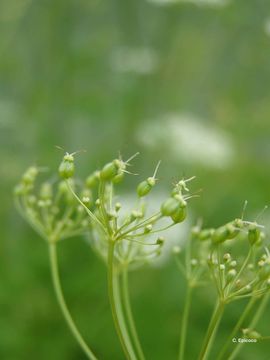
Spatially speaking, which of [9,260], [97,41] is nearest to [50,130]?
[97,41]

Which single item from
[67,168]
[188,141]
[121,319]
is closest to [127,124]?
[188,141]

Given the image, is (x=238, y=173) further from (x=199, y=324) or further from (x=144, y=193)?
(x=144, y=193)

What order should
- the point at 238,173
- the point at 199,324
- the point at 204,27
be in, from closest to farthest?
the point at 199,324
the point at 238,173
the point at 204,27

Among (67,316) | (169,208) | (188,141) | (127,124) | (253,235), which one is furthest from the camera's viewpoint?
(127,124)

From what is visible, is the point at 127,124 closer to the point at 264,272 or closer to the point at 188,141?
the point at 188,141

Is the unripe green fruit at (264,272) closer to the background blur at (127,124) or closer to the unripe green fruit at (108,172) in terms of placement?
the unripe green fruit at (108,172)
